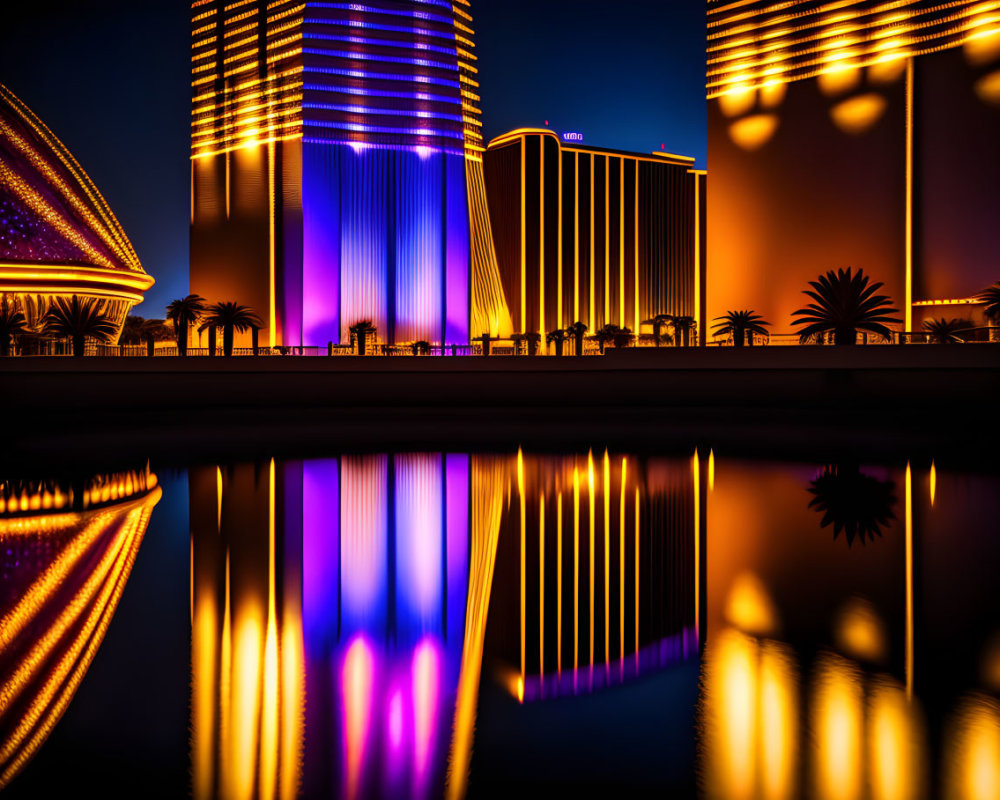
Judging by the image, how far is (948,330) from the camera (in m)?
31.8

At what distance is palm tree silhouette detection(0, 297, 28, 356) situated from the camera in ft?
105

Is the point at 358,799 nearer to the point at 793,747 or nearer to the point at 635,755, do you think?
the point at 635,755

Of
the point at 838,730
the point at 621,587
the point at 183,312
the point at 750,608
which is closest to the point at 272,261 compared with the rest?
the point at 183,312

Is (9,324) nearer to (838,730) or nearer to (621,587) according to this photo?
(621,587)

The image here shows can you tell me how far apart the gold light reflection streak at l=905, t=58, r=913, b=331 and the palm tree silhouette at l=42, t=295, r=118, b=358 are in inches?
1292

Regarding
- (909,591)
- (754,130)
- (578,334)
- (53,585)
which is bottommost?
(909,591)

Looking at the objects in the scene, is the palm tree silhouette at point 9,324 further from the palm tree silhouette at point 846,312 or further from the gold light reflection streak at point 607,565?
the palm tree silhouette at point 846,312

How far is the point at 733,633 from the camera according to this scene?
23.4 ft

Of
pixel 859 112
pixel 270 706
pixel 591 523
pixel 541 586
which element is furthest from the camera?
pixel 859 112

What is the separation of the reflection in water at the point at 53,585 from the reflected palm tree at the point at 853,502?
819cm

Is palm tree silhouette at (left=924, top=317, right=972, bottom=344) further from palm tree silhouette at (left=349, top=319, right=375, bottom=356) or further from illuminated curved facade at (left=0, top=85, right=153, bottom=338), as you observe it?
illuminated curved facade at (left=0, top=85, right=153, bottom=338)

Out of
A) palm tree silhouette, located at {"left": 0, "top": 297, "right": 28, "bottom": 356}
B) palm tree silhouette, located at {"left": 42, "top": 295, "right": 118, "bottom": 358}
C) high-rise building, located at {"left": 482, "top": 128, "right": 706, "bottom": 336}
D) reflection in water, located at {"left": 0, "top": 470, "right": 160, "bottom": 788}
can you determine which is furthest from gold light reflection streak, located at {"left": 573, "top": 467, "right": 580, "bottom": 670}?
high-rise building, located at {"left": 482, "top": 128, "right": 706, "bottom": 336}

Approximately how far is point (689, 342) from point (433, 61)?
63.8 ft

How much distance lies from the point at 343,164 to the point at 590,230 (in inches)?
1727
